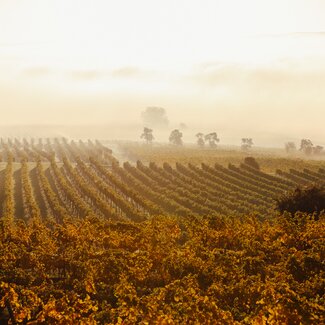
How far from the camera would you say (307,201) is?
200 feet

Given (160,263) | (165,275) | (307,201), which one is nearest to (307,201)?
(307,201)

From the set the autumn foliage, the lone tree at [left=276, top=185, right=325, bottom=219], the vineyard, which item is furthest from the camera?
the lone tree at [left=276, top=185, right=325, bottom=219]

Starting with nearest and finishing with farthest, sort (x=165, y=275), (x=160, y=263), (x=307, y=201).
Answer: (x=165, y=275), (x=160, y=263), (x=307, y=201)

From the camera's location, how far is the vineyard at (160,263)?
23000 millimetres

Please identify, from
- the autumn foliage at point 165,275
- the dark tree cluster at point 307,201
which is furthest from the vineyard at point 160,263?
the dark tree cluster at point 307,201

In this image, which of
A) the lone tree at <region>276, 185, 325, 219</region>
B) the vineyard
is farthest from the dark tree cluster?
the vineyard

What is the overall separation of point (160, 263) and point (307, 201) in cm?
3219

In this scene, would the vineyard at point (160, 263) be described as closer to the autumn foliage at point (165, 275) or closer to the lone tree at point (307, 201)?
the autumn foliage at point (165, 275)

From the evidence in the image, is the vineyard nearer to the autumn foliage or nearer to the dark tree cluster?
the autumn foliage

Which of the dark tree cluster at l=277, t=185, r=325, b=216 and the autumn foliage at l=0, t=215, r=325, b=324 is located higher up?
the dark tree cluster at l=277, t=185, r=325, b=216

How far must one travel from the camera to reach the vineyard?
2300cm

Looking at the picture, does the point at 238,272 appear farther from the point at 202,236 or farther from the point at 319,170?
the point at 319,170

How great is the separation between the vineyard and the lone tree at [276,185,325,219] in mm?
8110

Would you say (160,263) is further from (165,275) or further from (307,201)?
(307,201)
